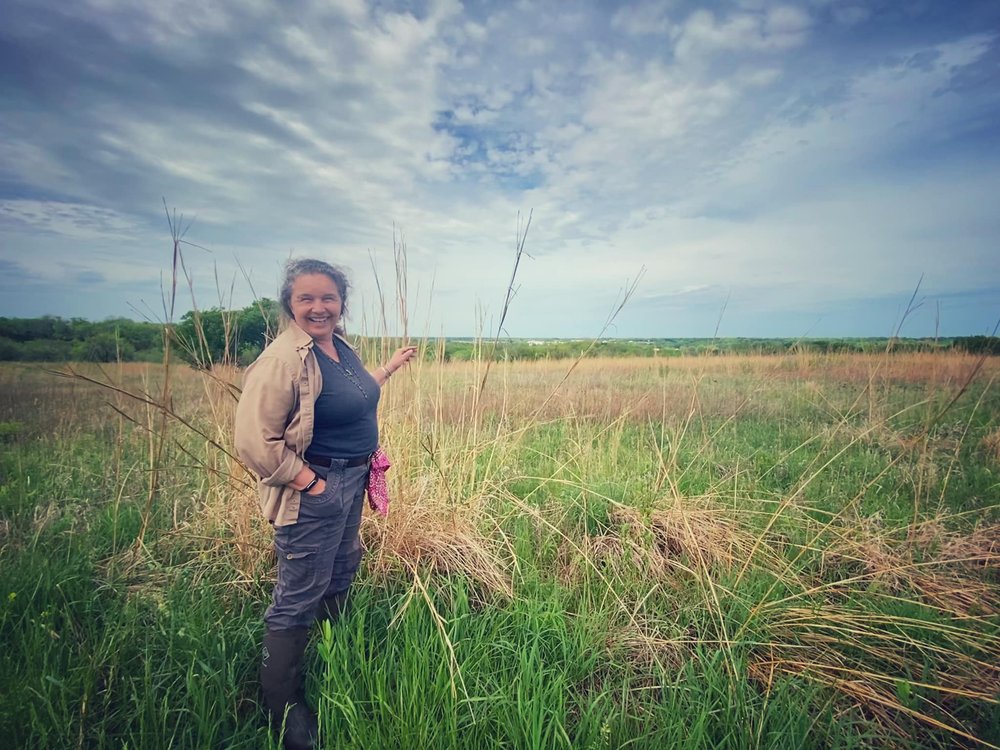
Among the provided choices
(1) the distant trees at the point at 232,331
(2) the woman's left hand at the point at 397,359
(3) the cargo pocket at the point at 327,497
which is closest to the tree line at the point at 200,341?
(1) the distant trees at the point at 232,331

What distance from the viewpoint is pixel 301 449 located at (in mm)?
1540

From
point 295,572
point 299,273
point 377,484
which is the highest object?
point 299,273

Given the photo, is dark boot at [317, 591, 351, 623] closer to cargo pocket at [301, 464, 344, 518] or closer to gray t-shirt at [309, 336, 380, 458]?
cargo pocket at [301, 464, 344, 518]

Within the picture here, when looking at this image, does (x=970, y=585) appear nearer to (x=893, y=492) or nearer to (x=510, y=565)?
(x=893, y=492)

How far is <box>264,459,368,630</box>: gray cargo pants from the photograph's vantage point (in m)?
1.61

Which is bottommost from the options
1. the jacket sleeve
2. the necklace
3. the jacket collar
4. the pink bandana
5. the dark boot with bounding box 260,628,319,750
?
the dark boot with bounding box 260,628,319,750

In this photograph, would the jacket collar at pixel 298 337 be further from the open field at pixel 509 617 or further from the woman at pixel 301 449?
the open field at pixel 509 617

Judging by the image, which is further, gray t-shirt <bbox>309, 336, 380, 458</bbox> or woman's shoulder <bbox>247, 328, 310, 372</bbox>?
gray t-shirt <bbox>309, 336, 380, 458</bbox>

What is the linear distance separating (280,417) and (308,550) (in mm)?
551

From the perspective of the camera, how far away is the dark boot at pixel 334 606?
1.97 m

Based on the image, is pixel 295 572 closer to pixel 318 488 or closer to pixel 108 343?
pixel 318 488

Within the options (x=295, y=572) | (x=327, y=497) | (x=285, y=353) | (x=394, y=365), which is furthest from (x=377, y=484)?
(x=285, y=353)

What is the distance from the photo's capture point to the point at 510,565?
2.46 metres

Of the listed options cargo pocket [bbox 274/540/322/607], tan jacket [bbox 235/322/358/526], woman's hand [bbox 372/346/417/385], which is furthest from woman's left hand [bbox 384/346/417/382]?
cargo pocket [bbox 274/540/322/607]
